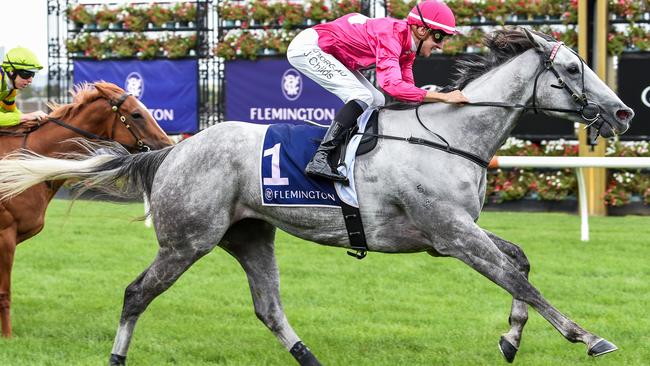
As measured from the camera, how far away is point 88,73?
14266 mm

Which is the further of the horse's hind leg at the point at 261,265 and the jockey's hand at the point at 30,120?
the jockey's hand at the point at 30,120

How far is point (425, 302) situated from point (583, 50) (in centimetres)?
622

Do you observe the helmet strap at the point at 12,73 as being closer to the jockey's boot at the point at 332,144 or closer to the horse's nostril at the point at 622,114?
the jockey's boot at the point at 332,144

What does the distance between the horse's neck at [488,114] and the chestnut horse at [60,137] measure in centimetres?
223

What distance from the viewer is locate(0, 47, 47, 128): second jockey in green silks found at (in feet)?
19.3

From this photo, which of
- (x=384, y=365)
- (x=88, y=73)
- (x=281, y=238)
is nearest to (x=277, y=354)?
(x=384, y=365)

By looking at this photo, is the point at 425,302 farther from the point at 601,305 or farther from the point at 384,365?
the point at 384,365

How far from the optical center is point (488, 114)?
15.0ft

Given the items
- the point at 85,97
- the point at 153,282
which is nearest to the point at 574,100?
the point at 153,282

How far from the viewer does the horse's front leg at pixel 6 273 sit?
5.59 meters

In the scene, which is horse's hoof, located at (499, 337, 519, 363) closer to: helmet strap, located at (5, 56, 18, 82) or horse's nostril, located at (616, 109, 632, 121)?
horse's nostril, located at (616, 109, 632, 121)

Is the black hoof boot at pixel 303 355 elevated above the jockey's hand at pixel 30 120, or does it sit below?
below

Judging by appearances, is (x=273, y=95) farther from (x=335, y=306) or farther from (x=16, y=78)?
(x=16, y=78)

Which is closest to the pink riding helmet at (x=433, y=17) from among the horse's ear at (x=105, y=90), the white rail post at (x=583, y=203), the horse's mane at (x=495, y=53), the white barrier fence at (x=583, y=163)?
the horse's mane at (x=495, y=53)
